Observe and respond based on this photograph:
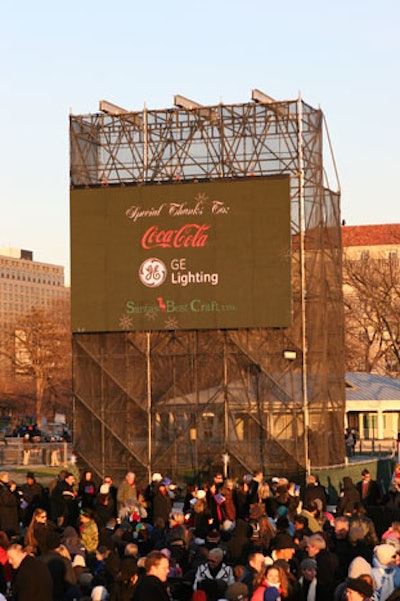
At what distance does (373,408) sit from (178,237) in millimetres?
20310

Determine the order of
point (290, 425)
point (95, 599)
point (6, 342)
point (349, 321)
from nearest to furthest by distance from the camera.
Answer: point (95, 599), point (290, 425), point (349, 321), point (6, 342)

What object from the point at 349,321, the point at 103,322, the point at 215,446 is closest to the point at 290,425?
the point at 215,446

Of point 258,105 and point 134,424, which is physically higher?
point 258,105

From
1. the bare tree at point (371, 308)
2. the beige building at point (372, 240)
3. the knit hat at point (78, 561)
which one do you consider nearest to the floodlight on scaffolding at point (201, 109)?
the knit hat at point (78, 561)

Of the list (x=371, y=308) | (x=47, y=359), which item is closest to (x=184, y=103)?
(x=371, y=308)

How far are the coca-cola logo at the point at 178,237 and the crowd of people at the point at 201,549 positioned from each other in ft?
42.2

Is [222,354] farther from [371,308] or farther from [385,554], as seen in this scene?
[371,308]

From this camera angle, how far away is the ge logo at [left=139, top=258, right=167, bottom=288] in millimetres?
38188

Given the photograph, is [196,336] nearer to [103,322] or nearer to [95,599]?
[103,322]

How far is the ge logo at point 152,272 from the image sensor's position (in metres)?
38.2

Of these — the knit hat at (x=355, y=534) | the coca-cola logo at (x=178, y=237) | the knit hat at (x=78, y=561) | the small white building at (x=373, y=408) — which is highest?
the coca-cola logo at (x=178, y=237)

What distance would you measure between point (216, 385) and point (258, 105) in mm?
7304

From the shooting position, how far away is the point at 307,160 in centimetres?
3831

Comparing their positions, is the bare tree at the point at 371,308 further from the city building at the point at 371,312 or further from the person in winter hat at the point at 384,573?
the person in winter hat at the point at 384,573
